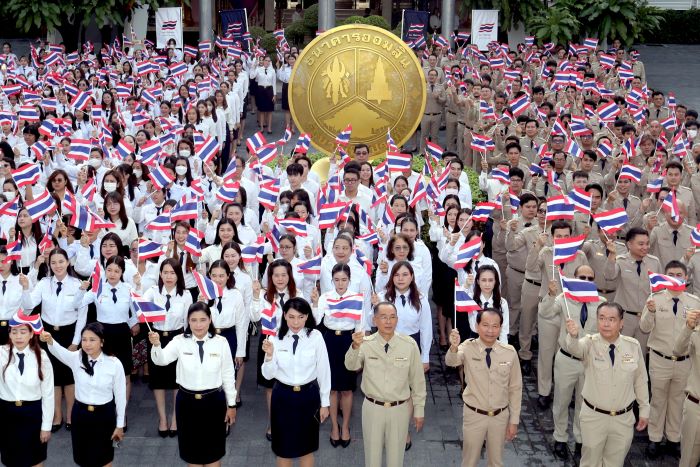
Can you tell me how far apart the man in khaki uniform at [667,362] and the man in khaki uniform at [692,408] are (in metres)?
0.28

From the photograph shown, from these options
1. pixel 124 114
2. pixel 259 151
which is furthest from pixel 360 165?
pixel 124 114

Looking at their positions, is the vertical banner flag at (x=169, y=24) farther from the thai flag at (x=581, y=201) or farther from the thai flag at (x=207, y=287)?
the thai flag at (x=207, y=287)

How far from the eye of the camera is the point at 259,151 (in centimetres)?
1120

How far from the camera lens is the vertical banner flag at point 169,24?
Answer: 74.3 feet

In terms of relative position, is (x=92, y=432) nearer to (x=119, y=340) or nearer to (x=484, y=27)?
(x=119, y=340)

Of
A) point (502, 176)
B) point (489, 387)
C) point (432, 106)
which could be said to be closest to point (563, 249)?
point (489, 387)

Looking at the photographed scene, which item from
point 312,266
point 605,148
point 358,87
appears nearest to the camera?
point 312,266

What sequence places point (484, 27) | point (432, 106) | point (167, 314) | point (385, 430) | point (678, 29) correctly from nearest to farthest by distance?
1. point (385, 430)
2. point (167, 314)
3. point (432, 106)
4. point (484, 27)
5. point (678, 29)

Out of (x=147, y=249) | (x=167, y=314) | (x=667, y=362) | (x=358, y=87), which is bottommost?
(x=667, y=362)

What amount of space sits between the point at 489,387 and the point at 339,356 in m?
1.60

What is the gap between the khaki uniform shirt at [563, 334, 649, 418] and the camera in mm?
6457

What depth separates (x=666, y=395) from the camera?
7520mm

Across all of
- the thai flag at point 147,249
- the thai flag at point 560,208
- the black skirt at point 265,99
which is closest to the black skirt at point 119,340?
the thai flag at point 147,249

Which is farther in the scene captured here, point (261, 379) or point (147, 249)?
point (261, 379)
